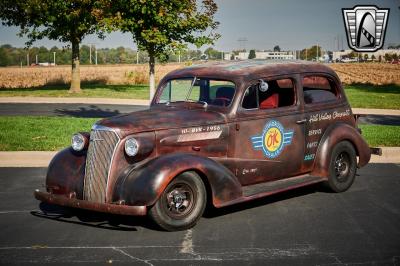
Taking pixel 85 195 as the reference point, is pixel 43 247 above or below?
below

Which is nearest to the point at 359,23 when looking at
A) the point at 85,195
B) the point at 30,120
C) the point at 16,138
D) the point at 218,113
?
the point at 30,120

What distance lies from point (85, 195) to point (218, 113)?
75.8 inches

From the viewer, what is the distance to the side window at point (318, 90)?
7945 mm

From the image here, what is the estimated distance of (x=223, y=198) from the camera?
637 centimetres

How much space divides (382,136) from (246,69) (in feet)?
22.5

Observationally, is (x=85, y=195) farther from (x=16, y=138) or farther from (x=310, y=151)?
(x=16, y=138)

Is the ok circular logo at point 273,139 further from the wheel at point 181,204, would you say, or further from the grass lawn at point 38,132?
the grass lawn at point 38,132

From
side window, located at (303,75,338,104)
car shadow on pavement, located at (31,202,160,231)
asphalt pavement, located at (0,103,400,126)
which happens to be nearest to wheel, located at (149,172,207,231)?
car shadow on pavement, located at (31,202,160,231)

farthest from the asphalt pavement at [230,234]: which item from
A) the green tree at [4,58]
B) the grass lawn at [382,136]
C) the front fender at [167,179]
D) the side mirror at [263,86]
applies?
the green tree at [4,58]

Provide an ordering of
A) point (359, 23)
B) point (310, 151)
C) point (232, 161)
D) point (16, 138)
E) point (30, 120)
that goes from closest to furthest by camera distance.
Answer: point (232, 161) → point (310, 151) → point (16, 138) → point (30, 120) → point (359, 23)

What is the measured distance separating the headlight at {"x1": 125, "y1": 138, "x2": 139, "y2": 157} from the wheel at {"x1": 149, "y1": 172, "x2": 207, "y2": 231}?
53 centimetres

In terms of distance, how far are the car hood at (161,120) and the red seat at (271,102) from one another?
78 centimetres

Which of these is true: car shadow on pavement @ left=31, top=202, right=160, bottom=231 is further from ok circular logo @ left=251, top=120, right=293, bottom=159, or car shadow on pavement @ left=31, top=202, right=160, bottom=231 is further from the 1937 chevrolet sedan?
ok circular logo @ left=251, top=120, right=293, bottom=159

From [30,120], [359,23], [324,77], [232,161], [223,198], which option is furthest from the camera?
[359,23]
